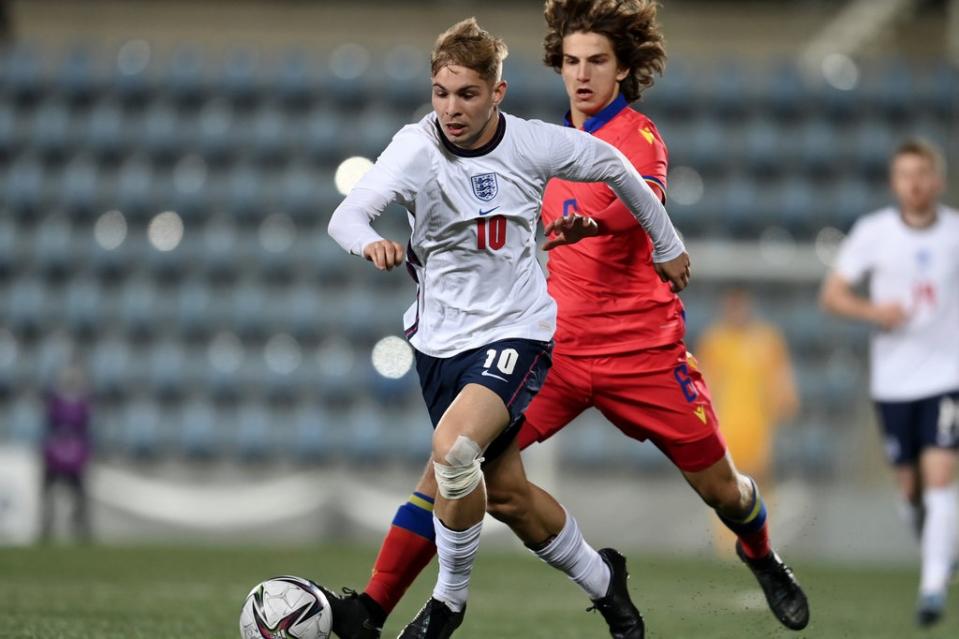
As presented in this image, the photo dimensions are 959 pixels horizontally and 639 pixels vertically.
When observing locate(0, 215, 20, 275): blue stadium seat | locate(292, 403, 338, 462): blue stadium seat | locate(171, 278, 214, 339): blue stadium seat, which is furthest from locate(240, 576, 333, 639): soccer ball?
locate(0, 215, 20, 275): blue stadium seat

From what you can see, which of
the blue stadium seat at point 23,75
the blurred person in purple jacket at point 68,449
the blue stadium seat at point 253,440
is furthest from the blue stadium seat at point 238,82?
the blurred person in purple jacket at point 68,449

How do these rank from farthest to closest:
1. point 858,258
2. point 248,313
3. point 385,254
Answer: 1. point 248,313
2. point 858,258
3. point 385,254

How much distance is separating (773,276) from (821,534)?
2.10 meters

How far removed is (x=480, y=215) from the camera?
12.2 feet

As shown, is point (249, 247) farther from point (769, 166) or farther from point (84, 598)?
point (84, 598)

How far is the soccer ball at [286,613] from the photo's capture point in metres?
3.78

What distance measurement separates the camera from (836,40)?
51.3 ft

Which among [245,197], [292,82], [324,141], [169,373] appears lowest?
[169,373]

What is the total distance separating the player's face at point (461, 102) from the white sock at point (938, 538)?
3347 millimetres

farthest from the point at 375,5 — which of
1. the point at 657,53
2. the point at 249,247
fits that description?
the point at 657,53

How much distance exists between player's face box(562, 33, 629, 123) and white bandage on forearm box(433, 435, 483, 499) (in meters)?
1.34

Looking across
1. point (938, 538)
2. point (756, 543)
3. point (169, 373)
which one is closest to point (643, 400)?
point (756, 543)

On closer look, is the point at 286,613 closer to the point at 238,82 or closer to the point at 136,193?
the point at 136,193

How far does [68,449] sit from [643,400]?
7.99 meters
